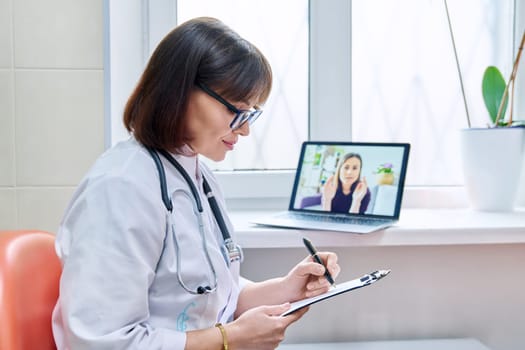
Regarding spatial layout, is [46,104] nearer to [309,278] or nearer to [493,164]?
[309,278]

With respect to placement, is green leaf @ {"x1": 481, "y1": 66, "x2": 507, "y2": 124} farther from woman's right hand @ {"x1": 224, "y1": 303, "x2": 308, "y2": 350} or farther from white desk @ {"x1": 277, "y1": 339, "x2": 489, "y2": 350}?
woman's right hand @ {"x1": 224, "y1": 303, "x2": 308, "y2": 350}

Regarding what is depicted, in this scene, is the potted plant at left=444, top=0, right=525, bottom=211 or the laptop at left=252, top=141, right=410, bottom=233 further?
the potted plant at left=444, top=0, right=525, bottom=211

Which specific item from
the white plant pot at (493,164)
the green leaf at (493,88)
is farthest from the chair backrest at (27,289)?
the green leaf at (493,88)

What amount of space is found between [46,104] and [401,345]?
114 centimetres

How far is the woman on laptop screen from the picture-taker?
152 centimetres

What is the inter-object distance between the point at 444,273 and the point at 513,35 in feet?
2.77

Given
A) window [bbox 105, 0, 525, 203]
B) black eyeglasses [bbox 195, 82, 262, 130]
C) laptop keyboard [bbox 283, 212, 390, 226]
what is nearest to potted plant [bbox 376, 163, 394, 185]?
laptop keyboard [bbox 283, 212, 390, 226]

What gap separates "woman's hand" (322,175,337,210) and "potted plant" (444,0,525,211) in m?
0.46

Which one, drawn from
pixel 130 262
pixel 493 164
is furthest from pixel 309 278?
pixel 493 164

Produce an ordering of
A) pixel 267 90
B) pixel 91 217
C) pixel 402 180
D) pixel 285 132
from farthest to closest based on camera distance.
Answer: pixel 285 132 < pixel 402 180 < pixel 267 90 < pixel 91 217

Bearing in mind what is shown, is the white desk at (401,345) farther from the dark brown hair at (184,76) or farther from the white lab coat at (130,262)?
the dark brown hair at (184,76)

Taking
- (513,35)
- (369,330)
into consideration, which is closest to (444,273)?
(369,330)

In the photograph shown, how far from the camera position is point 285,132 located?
1858 mm

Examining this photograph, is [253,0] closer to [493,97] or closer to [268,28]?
[268,28]
